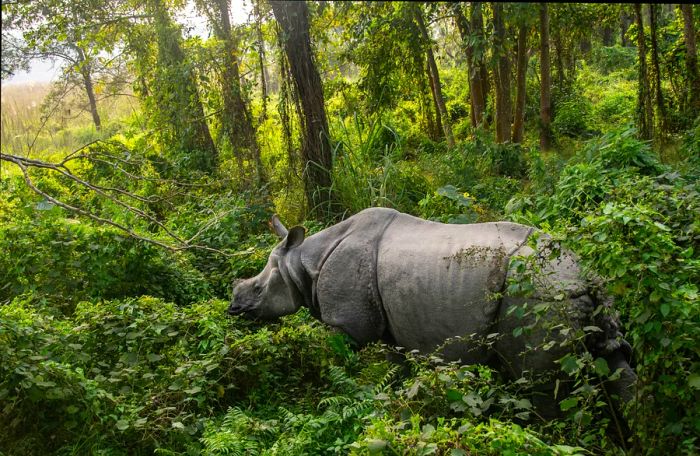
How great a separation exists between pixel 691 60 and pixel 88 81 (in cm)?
1296

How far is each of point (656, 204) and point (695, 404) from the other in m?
1.49

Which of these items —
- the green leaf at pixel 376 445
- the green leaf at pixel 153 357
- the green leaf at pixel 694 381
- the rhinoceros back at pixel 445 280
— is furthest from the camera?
the green leaf at pixel 153 357

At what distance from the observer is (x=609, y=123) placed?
1245cm

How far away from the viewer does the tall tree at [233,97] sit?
34.6ft

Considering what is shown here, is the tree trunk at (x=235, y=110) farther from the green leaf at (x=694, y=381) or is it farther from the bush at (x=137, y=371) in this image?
the green leaf at (x=694, y=381)

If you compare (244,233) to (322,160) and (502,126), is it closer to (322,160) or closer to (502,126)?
(322,160)

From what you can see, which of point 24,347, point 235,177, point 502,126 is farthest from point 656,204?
point 235,177

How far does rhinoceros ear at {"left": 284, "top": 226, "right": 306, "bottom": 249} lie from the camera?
5.86 m

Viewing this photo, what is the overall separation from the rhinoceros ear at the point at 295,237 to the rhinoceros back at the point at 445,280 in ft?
2.67

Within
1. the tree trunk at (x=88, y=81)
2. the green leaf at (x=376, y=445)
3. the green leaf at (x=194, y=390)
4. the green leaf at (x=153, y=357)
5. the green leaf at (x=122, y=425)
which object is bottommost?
the green leaf at (x=194, y=390)

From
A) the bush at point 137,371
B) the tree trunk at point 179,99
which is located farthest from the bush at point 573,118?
the bush at point 137,371

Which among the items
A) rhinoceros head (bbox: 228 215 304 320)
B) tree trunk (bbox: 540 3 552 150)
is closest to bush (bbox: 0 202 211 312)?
rhinoceros head (bbox: 228 215 304 320)

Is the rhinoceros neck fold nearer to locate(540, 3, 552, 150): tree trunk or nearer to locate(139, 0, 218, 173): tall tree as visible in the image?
locate(540, 3, 552, 150): tree trunk

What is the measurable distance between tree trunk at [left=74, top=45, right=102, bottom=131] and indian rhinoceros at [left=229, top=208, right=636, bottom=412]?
25.0 ft
